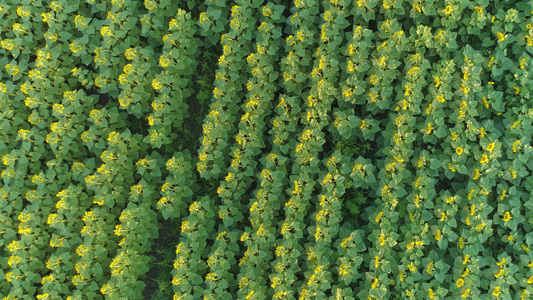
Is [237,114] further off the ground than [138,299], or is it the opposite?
[237,114]

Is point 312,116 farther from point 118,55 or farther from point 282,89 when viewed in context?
point 118,55

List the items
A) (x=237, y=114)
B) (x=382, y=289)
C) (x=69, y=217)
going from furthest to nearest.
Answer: (x=237, y=114), (x=69, y=217), (x=382, y=289)

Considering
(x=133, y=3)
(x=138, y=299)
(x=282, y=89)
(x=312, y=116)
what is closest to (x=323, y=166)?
(x=312, y=116)

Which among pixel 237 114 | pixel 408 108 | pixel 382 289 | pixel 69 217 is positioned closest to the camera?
Result: pixel 382 289

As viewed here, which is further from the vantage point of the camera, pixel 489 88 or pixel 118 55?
pixel 118 55

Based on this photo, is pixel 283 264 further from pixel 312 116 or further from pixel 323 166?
pixel 312 116

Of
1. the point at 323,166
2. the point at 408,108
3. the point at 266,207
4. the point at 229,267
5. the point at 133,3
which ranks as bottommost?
the point at 229,267
